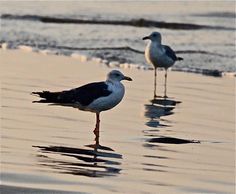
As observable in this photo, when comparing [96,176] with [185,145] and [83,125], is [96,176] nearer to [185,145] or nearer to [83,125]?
[185,145]

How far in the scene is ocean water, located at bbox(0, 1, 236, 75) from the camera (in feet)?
56.9

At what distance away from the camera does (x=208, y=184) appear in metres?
7.44

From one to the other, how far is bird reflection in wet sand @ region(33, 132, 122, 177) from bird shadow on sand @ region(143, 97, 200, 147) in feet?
2.19

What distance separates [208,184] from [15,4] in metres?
20.3

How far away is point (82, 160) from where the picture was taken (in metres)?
8.23

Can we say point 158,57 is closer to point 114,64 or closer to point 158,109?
point 114,64

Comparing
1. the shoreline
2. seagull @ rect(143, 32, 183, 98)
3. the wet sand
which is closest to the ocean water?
the shoreline

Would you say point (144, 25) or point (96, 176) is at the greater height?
point (144, 25)

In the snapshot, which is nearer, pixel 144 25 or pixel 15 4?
pixel 144 25

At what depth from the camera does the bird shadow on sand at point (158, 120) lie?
371 inches

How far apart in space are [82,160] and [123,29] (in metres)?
14.3

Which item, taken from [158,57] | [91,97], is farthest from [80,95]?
[158,57]

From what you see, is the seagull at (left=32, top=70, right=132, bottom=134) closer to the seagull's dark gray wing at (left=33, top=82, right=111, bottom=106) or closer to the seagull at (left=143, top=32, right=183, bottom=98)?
the seagull's dark gray wing at (left=33, top=82, right=111, bottom=106)

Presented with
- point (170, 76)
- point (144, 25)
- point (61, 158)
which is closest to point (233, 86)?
point (170, 76)
